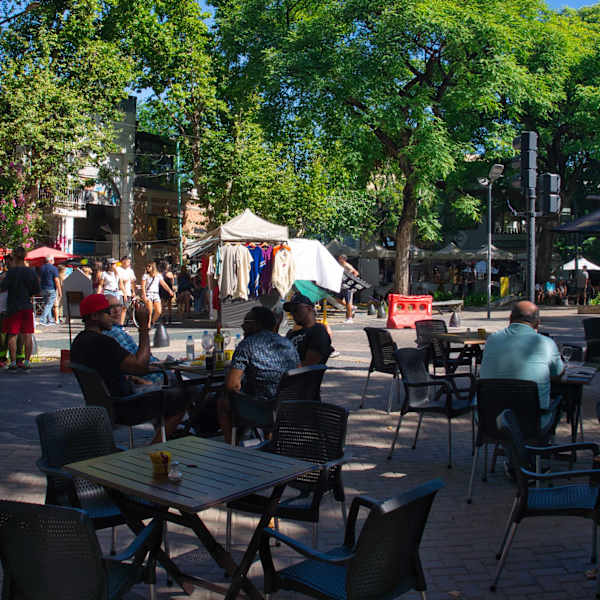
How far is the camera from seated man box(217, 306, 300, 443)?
5977 millimetres

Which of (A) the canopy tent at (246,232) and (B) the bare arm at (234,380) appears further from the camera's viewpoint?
(A) the canopy tent at (246,232)

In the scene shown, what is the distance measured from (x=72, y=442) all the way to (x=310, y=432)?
1410 millimetres

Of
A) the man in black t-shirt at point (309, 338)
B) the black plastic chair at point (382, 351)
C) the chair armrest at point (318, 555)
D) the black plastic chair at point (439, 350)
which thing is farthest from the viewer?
the black plastic chair at point (439, 350)

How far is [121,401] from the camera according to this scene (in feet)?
19.6

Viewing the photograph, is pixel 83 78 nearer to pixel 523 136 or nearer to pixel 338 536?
pixel 523 136

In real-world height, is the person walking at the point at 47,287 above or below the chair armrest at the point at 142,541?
above

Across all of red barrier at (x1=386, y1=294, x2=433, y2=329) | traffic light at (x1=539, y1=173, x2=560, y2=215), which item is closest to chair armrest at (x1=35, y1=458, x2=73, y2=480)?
traffic light at (x1=539, y1=173, x2=560, y2=215)

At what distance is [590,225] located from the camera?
11758mm

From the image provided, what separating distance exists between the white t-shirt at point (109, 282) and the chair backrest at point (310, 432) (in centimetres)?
1308

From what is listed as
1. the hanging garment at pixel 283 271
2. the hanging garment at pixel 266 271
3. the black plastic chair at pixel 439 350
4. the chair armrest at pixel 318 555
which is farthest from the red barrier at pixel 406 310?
the chair armrest at pixel 318 555

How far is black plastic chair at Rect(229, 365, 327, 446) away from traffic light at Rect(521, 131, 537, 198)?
5.75m

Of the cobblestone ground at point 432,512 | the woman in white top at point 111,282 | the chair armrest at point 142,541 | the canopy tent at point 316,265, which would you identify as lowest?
the cobblestone ground at point 432,512

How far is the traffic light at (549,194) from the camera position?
1042 centimetres

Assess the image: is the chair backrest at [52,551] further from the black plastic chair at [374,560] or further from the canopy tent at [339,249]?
the canopy tent at [339,249]
